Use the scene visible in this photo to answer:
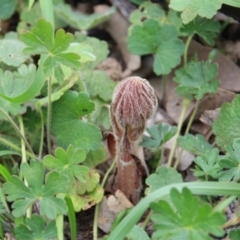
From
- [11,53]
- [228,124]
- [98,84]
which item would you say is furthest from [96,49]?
[228,124]

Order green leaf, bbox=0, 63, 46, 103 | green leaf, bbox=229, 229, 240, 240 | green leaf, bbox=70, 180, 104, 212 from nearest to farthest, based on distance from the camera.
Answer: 1. green leaf, bbox=229, 229, 240, 240
2. green leaf, bbox=0, 63, 46, 103
3. green leaf, bbox=70, 180, 104, 212

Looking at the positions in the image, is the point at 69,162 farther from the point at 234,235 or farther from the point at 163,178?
the point at 234,235

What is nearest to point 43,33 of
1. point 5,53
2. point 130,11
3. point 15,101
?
point 15,101

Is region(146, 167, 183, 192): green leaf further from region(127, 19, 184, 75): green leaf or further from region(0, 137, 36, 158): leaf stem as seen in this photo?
region(127, 19, 184, 75): green leaf

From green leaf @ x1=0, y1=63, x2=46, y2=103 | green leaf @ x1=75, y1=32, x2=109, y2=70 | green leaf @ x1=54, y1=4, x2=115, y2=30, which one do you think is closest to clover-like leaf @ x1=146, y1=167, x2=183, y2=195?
green leaf @ x1=0, y1=63, x2=46, y2=103

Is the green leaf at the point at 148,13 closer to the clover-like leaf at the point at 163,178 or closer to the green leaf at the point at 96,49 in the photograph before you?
the green leaf at the point at 96,49

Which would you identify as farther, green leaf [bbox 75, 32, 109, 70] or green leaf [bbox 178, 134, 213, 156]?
green leaf [bbox 75, 32, 109, 70]
